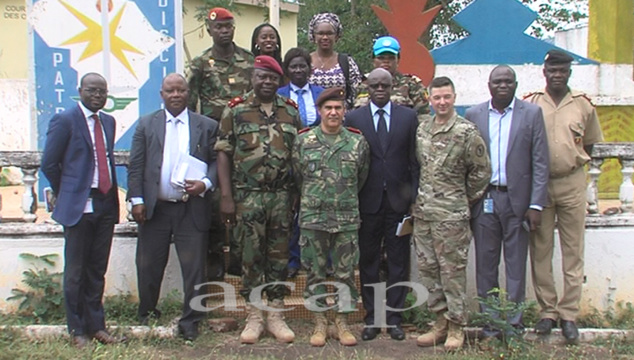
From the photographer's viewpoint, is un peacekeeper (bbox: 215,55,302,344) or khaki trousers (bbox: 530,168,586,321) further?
khaki trousers (bbox: 530,168,586,321)

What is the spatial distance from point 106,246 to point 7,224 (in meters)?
1.17

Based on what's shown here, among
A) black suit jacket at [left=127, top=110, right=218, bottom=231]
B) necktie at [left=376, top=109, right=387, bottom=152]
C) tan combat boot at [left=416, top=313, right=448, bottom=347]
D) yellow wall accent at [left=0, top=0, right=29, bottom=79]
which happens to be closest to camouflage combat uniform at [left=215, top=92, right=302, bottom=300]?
black suit jacket at [left=127, top=110, right=218, bottom=231]

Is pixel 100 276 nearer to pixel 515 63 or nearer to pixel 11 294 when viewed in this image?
pixel 11 294

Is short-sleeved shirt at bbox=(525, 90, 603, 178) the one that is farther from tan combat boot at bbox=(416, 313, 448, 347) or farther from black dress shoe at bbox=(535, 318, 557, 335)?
tan combat boot at bbox=(416, 313, 448, 347)

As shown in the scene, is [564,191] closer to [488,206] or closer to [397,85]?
[488,206]

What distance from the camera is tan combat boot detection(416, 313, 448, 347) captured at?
15.6ft


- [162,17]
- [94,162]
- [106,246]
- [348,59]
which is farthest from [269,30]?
[106,246]

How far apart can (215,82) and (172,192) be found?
106cm

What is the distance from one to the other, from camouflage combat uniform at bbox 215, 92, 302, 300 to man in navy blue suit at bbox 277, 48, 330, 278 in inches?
15.6

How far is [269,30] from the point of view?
214 inches

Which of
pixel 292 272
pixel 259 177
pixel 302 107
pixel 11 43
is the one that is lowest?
pixel 292 272

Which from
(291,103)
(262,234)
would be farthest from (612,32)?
(262,234)

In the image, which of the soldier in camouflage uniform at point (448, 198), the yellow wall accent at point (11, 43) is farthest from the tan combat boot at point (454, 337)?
the yellow wall accent at point (11, 43)

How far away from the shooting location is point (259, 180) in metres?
4.70
